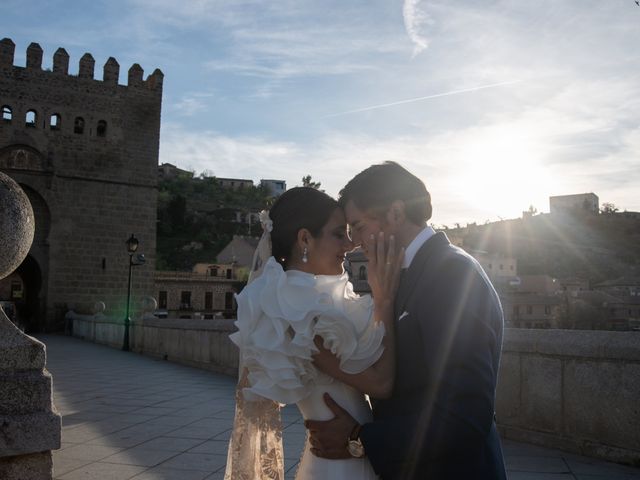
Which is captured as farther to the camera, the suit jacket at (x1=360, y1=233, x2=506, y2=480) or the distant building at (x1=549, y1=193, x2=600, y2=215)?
the distant building at (x1=549, y1=193, x2=600, y2=215)

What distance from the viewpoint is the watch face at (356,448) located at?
189 centimetres

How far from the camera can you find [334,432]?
1944mm

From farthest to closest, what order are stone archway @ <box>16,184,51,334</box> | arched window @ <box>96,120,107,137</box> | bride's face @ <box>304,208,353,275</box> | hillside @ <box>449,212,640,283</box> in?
1. hillside @ <box>449,212,640,283</box>
2. arched window @ <box>96,120,107,137</box>
3. stone archway @ <box>16,184,51,334</box>
4. bride's face @ <box>304,208,353,275</box>

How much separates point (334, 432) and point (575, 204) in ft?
576

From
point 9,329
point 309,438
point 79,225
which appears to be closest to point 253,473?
point 309,438

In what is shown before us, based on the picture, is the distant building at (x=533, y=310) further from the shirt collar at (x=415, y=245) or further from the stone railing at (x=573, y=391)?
the shirt collar at (x=415, y=245)

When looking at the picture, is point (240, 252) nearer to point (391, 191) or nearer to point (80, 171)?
point (80, 171)

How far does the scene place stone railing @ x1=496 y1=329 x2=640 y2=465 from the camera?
4.50 m

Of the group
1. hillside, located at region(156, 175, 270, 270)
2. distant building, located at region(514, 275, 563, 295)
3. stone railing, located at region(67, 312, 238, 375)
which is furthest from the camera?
hillside, located at region(156, 175, 270, 270)

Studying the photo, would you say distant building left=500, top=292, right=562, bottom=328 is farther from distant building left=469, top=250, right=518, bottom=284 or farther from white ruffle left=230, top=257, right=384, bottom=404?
white ruffle left=230, top=257, right=384, bottom=404

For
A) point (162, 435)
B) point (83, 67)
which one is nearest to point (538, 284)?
point (83, 67)

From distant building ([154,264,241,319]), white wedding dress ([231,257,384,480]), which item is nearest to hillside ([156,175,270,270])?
distant building ([154,264,241,319])

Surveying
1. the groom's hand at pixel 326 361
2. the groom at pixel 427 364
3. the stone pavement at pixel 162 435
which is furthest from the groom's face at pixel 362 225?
the stone pavement at pixel 162 435

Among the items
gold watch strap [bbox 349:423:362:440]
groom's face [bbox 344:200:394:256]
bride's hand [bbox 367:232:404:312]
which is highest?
groom's face [bbox 344:200:394:256]
